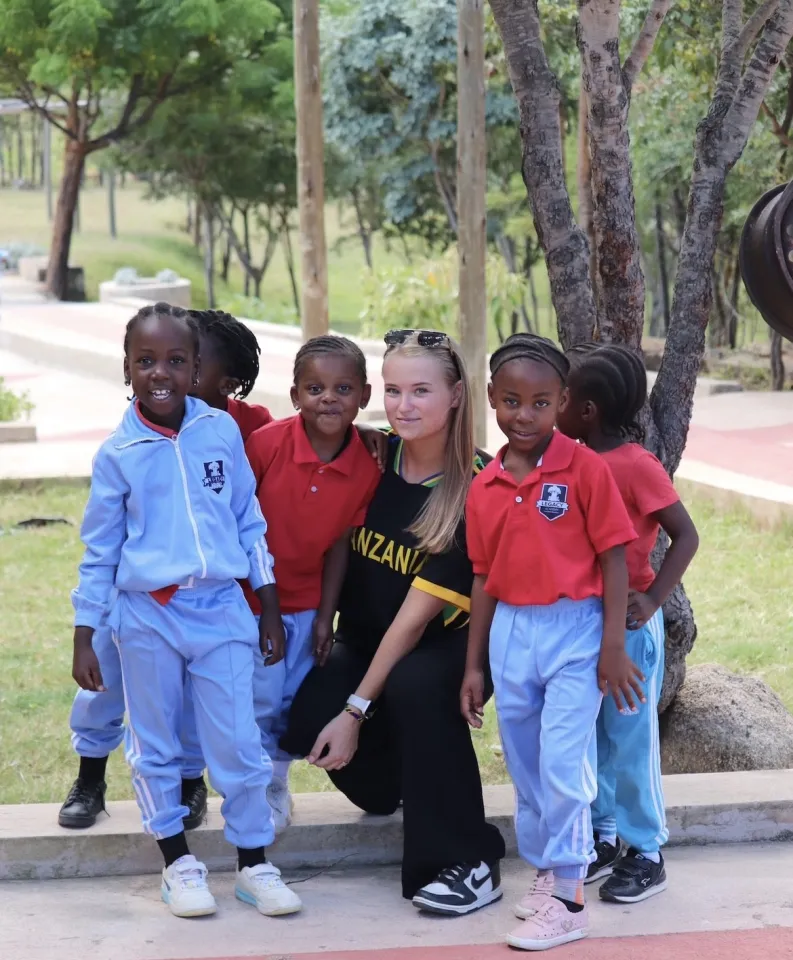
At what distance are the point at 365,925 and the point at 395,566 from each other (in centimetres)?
87

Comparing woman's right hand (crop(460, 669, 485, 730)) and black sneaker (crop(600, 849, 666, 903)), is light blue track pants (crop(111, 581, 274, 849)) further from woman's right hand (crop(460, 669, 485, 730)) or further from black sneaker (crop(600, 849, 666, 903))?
black sneaker (crop(600, 849, 666, 903))

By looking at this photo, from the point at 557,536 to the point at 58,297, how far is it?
82.2 ft

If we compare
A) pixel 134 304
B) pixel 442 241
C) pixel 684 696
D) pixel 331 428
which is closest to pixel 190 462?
pixel 331 428

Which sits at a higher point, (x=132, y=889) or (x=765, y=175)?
(x=765, y=175)

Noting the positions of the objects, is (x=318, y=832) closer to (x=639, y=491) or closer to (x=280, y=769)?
(x=280, y=769)

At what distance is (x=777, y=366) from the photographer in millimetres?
14055

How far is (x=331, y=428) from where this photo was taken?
3465 millimetres

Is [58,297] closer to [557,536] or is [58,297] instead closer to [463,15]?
[463,15]

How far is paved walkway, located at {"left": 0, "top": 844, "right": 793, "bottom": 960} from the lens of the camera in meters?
3.07

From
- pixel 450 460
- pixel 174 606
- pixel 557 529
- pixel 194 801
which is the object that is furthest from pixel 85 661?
pixel 557 529

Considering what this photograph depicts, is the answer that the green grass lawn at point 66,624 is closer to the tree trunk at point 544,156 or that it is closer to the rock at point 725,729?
the rock at point 725,729

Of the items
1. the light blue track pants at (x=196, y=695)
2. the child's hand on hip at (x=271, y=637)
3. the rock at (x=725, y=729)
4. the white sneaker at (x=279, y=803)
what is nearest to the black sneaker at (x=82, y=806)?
the light blue track pants at (x=196, y=695)

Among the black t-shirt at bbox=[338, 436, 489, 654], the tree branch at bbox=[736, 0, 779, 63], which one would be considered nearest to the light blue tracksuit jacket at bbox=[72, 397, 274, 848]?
the black t-shirt at bbox=[338, 436, 489, 654]

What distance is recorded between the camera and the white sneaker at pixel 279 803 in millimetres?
3547
